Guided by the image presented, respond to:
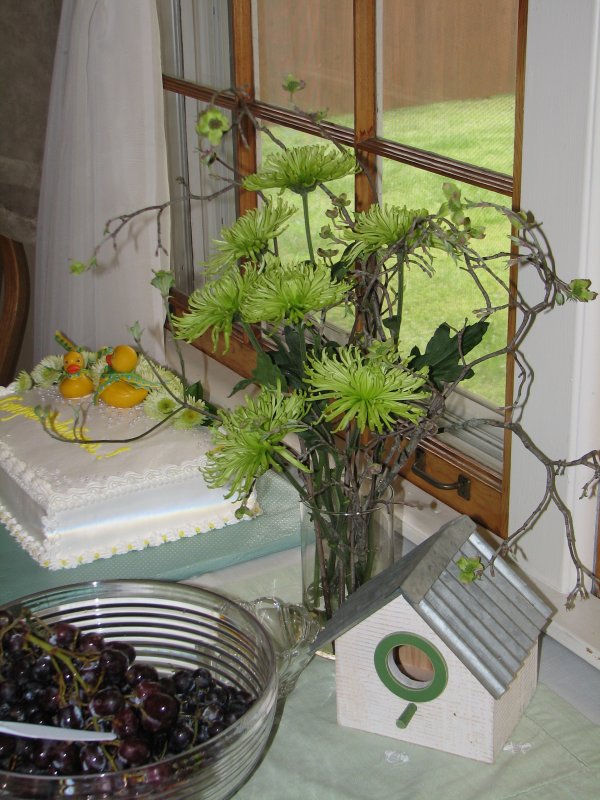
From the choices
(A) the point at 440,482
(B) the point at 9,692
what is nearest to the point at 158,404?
(A) the point at 440,482

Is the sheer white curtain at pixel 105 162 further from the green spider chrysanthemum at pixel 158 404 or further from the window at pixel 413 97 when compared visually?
the green spider chrysanthemum at pixel 158 404

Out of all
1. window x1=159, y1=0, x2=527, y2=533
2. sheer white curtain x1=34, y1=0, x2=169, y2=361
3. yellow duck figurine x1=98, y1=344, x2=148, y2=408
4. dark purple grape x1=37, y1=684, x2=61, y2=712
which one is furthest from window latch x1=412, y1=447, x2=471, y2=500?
sheer white curtain x1=34, y1=0, x2=169, y2=361

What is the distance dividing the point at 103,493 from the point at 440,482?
394 mm

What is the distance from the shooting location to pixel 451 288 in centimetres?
118

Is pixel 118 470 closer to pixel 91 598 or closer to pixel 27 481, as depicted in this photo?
pixel 27 481

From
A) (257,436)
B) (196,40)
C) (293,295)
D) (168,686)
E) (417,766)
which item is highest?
(196,40)

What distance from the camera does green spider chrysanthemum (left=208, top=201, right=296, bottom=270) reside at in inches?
31.1

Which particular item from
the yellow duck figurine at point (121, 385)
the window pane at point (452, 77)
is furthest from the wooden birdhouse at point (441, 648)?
the yellow duck figurine at point (121, 385)

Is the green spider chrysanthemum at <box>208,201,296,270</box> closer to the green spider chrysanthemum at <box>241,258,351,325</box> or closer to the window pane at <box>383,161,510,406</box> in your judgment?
the green spider chrysanthemum at <box>241,258,351,325</box>

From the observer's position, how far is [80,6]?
1.85m

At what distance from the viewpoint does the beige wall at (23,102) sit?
7.52 feet

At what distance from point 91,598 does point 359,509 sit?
0.24m

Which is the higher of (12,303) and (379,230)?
(379,230)

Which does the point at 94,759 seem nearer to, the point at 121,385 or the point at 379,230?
the point at 379,230
